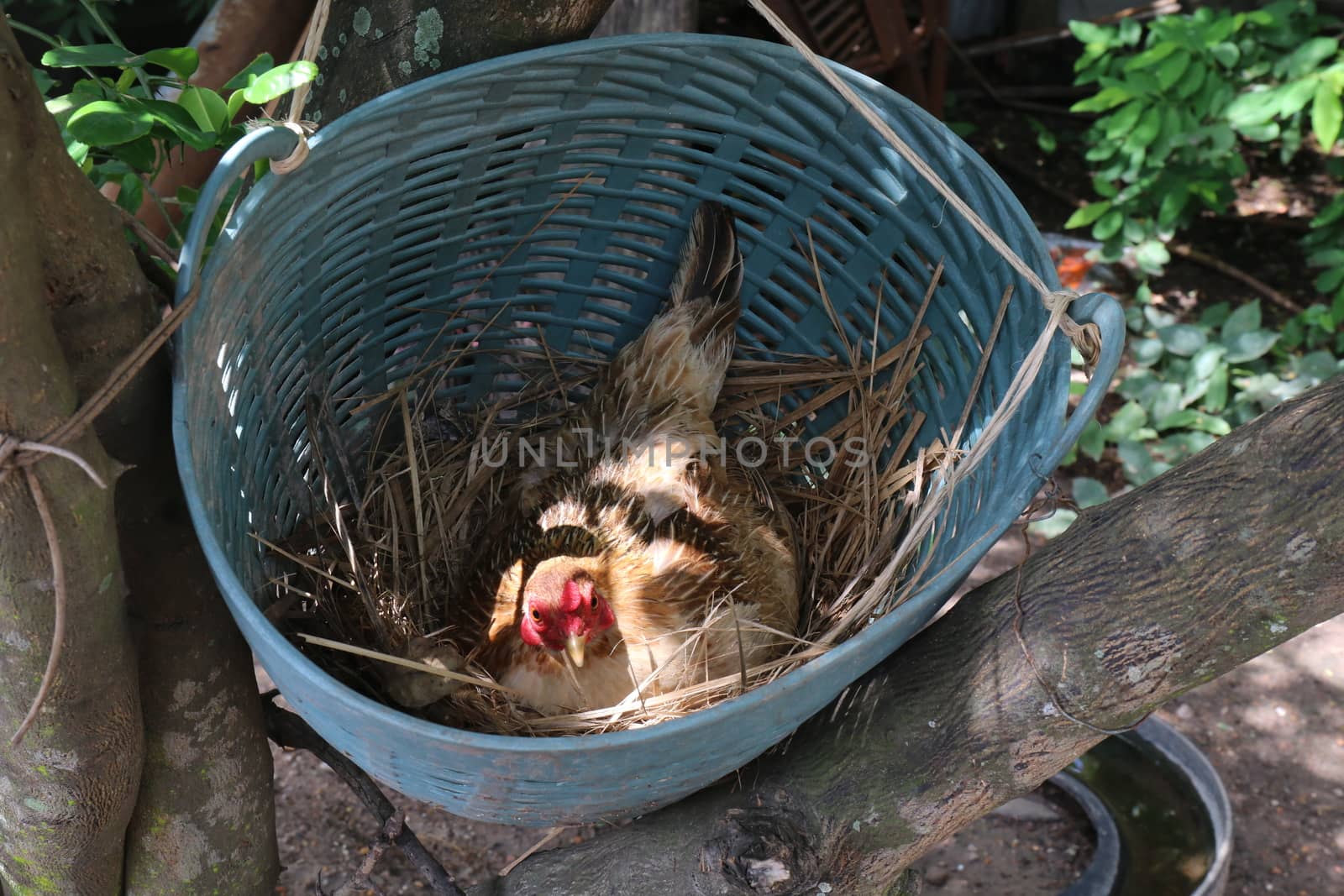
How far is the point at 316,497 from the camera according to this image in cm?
165

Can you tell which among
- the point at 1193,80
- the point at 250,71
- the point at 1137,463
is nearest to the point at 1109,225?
the point at 1193,80


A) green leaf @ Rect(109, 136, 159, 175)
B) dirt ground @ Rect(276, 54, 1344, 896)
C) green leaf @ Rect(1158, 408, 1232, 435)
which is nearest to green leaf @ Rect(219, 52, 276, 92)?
green leaf @ Rect(109, 136, 159, 175)

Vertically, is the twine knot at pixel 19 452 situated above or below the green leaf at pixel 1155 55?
above

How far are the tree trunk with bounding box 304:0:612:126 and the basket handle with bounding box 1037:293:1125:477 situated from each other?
2.57 feet

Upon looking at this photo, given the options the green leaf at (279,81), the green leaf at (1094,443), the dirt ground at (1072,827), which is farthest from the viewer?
the green leaf at (1094,443)

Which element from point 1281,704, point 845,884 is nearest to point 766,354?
point 845,884

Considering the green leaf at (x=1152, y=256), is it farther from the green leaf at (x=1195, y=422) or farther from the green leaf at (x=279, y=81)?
the green leaf at (x=279, y=81)

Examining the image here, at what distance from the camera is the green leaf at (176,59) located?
3.83ft

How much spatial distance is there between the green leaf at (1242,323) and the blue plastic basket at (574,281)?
5.10 ft

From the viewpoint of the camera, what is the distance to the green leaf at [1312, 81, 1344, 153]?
2.67 metres

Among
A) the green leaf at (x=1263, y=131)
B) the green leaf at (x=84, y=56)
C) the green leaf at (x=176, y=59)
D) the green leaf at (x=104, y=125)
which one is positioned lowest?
the green leaf at (x=1263, y=131)

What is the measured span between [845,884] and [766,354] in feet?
3.19

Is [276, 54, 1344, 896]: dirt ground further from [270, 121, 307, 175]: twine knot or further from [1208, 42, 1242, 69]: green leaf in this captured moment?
[1208, 42, 1242, 69]: green leaf

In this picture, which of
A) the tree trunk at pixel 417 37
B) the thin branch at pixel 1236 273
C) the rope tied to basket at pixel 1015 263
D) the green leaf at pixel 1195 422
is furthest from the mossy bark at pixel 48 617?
the thin branch at pixel 1236 273
